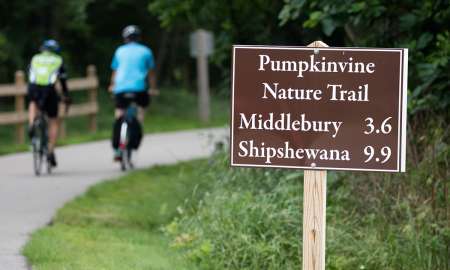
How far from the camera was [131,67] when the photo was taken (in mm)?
15031

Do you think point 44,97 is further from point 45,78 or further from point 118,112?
point 118,112

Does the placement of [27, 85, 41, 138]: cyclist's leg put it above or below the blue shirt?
below

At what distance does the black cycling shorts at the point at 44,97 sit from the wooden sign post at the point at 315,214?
27.7 ft

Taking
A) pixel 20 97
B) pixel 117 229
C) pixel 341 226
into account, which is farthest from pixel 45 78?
pixel 341 226

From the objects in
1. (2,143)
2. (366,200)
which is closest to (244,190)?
(366,200)

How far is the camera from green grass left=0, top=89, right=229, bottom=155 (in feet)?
88.2

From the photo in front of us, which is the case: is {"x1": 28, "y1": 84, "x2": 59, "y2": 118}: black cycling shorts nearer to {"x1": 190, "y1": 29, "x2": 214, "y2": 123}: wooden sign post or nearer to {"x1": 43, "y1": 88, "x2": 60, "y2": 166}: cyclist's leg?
{"x1": 43, "y1": 88, "x2": 60, "y2": 166}: cyclist's leg

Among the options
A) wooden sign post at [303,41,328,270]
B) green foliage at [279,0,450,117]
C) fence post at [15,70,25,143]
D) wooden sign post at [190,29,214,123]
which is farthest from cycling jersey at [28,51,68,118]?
wooden sign post at [190,29,214,123]

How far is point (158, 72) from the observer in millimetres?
37750

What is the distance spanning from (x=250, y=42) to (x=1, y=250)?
5.65 m

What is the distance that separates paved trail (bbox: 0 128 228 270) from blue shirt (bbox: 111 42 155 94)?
3.65 ft

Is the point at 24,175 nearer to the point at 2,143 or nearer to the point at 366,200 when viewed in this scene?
the point at 366,200

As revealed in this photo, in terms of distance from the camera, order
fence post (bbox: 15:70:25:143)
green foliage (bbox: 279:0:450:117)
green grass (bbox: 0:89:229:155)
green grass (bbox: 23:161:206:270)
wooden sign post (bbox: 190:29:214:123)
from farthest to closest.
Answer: wooden sign post (bbox: 190:29:214:123) → green grass (bbox: 0:89:229:155) → fence post (bbox: 15:70:25:143) → green foliage (bbox: 279:0:450:117) → green grass (bbox: 23:161:206:270)

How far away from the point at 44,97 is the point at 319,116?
8538mm
